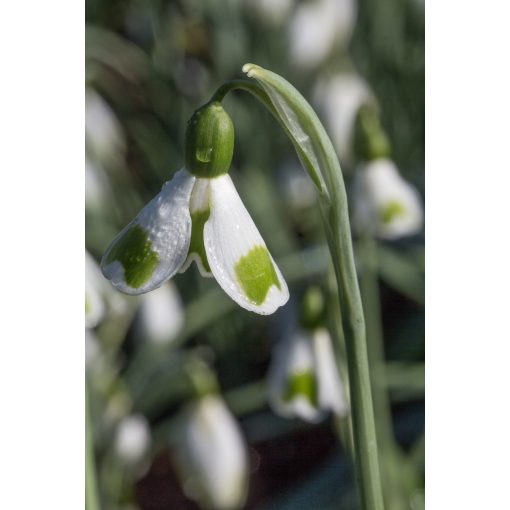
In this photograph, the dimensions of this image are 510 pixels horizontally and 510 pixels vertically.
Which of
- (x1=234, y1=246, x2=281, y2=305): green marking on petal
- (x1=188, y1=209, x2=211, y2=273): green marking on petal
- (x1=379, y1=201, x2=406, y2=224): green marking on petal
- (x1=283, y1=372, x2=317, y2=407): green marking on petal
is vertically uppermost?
(x1=379, y1=201, x2=406, y2=224): green marking on petal

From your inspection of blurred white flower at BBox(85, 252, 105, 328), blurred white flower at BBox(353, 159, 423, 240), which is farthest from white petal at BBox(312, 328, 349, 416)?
blurred white flower at BBox(85, 252, 105, 328)

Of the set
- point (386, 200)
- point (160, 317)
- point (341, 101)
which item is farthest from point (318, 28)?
point (160, 317)

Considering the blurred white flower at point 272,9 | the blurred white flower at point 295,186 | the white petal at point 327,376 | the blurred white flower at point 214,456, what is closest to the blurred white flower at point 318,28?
the blurred white flower at point 272,9

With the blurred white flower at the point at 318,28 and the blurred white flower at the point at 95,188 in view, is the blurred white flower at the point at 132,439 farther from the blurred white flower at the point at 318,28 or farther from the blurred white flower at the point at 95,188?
the blurred white flower at the point at 318,28

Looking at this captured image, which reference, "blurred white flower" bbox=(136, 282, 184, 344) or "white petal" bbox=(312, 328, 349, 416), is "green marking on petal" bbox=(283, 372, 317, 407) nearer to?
"white petal" bbox=(312, 328, 349, 416)

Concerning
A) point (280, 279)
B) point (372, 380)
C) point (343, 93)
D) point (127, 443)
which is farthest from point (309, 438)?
point (280, 279)
